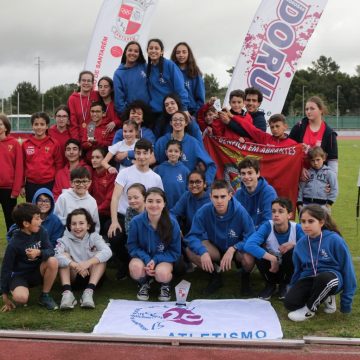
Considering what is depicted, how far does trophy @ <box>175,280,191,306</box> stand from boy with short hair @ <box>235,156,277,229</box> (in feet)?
3.96

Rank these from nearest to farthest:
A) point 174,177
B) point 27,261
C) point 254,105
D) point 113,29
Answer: point 27,261 → point 174,177 → point 254,105 → point 113,29

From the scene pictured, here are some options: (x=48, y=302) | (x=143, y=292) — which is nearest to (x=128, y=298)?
(x=143, y=292)

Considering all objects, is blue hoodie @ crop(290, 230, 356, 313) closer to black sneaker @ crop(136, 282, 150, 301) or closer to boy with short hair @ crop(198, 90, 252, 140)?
black sneaker @ crop(136, 282, 150, 301)

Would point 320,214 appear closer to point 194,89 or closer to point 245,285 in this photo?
point 245,285

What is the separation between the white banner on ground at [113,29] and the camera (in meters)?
11.2

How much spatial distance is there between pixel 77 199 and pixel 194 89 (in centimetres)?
245

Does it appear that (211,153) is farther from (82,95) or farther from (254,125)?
(82,95)

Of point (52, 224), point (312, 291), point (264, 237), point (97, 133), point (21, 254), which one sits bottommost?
point (312, 291)

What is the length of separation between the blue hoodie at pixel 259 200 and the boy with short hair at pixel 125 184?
93 centimetres

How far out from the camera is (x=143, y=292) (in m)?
4.98

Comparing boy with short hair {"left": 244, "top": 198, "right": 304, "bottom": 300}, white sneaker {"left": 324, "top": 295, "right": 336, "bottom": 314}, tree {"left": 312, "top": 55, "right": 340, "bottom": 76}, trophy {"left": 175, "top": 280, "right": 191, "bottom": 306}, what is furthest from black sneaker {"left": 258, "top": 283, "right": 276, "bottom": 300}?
tree {"left": 312, "top": 55, "right": 340, "bottom": 76}

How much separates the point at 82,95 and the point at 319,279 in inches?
157

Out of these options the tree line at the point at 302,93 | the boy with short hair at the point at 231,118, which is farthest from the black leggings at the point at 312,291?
the tree line at the point at 302,93

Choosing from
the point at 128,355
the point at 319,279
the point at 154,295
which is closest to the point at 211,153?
the point at 154,295
